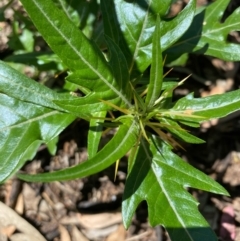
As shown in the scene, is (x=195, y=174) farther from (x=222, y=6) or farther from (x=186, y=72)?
(x=186, y=72)

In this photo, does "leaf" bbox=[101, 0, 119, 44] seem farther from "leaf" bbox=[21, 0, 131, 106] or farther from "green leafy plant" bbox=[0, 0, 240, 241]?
"leaf" bbox=[21, 0, 131, 106]

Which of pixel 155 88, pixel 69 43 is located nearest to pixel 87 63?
pixel 69 43

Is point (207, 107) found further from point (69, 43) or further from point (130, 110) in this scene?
point (69, 43)

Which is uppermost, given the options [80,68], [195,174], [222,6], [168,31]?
[222,6]

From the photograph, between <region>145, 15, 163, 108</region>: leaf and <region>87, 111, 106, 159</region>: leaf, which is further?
<region>87, 111, 106, 159</region>: leaf

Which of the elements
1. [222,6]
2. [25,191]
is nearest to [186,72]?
[222,6]

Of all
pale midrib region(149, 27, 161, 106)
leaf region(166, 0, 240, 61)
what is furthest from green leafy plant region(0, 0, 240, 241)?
leaf region(166, 0, 240, 61)

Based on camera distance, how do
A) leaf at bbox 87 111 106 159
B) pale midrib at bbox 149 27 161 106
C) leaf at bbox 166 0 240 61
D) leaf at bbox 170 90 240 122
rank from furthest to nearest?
leaf at bbox 166 0 240 61 < leaf at bbox 87 111 106 159 < leaf at bbox 170 90 240 122 < pale midrib at bbox 149 27 161 106

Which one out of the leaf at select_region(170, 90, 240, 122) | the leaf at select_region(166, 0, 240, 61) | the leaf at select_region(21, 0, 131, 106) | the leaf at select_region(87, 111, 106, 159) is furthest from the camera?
the leaf at select_region(166, 0, 240, 61)
